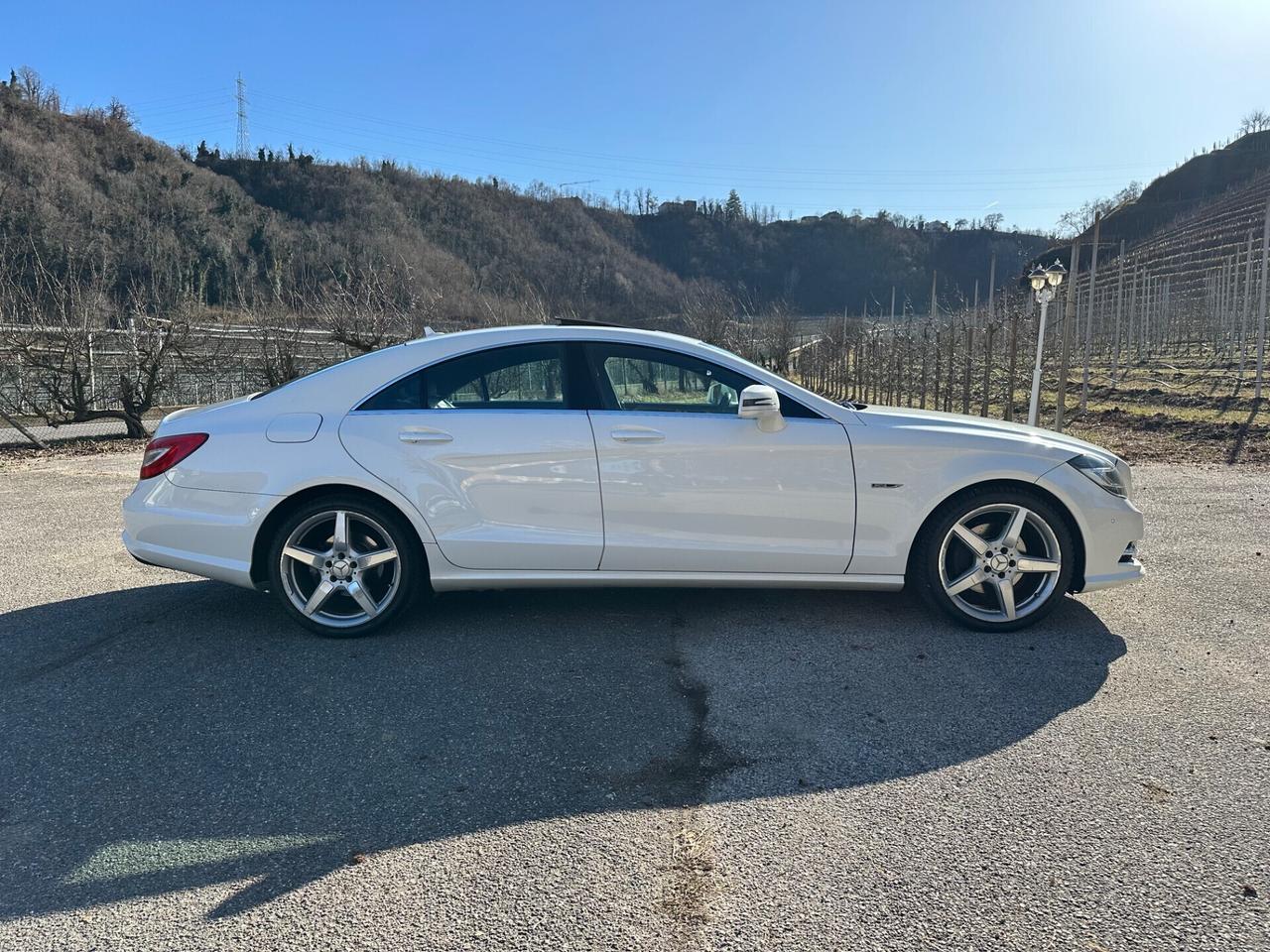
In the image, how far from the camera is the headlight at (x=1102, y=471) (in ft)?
13.7

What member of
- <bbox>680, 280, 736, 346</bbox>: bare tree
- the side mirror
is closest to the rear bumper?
the side mirror

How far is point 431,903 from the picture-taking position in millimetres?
2213

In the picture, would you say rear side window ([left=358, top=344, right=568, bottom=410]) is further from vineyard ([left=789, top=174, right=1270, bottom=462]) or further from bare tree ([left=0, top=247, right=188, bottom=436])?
bare tree ([left=0, top=247, right=188, bottom=436])

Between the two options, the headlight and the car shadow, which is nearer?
the car shadow

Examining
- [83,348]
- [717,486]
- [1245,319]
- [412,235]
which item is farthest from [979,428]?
[412,235]

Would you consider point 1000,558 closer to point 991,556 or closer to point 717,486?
point 991,556

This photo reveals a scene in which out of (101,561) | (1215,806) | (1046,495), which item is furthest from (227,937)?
(101,561)

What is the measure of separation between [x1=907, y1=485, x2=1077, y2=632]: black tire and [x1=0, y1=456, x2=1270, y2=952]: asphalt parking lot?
15cm

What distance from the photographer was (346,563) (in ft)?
13.6

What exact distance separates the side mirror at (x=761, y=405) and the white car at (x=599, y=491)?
0.06 ft

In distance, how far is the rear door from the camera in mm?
4047

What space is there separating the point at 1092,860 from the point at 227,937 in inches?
92.2

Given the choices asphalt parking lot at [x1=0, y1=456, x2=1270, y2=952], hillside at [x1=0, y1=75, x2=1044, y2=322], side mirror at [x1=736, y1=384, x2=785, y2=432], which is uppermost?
hillside at [x1=0, y1=75, x2=1044, y2=322]

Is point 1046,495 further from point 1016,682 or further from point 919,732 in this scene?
point 919,732
